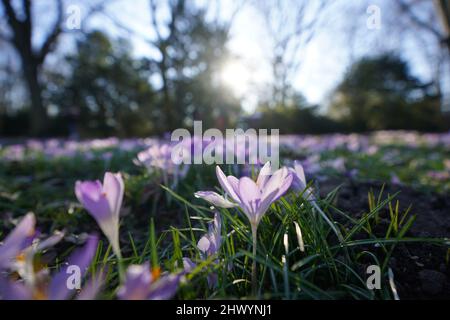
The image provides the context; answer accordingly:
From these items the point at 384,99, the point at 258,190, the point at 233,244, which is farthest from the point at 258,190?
the point at 384,99

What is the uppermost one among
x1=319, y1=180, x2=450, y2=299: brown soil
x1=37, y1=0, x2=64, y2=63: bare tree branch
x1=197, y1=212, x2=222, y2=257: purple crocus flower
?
x1=37, y1=0, x2=64, y2=63: bare tree branch

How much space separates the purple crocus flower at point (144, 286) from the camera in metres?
0.52

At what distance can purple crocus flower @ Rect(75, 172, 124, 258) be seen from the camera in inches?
22.9

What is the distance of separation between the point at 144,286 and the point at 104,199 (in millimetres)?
173

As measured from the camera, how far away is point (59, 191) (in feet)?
7.27

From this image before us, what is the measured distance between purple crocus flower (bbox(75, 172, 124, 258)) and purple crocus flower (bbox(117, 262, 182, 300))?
11cm

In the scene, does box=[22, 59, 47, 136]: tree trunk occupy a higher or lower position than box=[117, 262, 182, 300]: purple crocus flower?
higher

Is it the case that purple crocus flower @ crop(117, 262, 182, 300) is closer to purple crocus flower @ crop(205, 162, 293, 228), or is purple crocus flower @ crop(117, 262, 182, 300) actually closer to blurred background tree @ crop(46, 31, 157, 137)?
purple crocus flower @ crop(205, 162, 293, 228)

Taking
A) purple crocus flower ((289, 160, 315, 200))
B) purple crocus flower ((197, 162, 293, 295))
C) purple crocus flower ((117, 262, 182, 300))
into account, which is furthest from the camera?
purple crocus flower ((289, 160, 315, 200))

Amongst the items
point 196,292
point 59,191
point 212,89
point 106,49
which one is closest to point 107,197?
point 196,292

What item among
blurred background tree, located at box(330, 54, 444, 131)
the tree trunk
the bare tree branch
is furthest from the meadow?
blurred background tree, located at box(330, 54, 444, 131)

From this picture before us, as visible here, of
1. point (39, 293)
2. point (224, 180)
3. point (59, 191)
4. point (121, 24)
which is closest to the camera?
point (39, 293)

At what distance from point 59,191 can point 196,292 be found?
5.95ft
